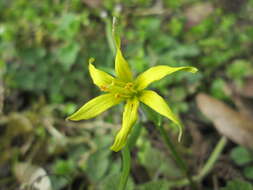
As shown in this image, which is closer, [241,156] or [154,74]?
[154,74]

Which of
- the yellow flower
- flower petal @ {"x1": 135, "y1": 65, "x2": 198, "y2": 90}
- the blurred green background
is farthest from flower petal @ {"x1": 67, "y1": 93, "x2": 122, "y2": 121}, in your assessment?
the blurred green background

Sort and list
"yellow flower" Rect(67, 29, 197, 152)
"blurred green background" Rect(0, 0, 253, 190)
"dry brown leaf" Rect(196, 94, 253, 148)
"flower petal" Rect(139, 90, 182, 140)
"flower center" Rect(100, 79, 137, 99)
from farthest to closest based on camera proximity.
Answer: "blurred green background" Rect(0, 0, 253, 190) < "dry brown leaf" Rect(196, 94, 253, 148) < "flower center" Rect(100, 79, 137, 99) < "yellow flower" Rect(67, 29, 197, 152) < "flower petal" Rect(139, 90, 182, 140)

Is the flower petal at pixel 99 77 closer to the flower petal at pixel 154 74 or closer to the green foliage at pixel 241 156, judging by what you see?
the flower petal at pixel 154 74

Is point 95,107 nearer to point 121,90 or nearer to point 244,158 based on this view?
point 121,90

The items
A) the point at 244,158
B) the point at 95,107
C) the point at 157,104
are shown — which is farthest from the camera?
the point at 244,158

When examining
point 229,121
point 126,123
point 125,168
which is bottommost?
point 229,121

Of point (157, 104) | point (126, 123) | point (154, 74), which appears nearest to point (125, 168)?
point (126, 123)

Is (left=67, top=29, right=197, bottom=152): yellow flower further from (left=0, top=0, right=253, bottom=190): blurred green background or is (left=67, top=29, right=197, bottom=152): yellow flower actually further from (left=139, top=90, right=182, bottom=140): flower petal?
(left=0, top=0, right=253, bottom=190): blurred green background
